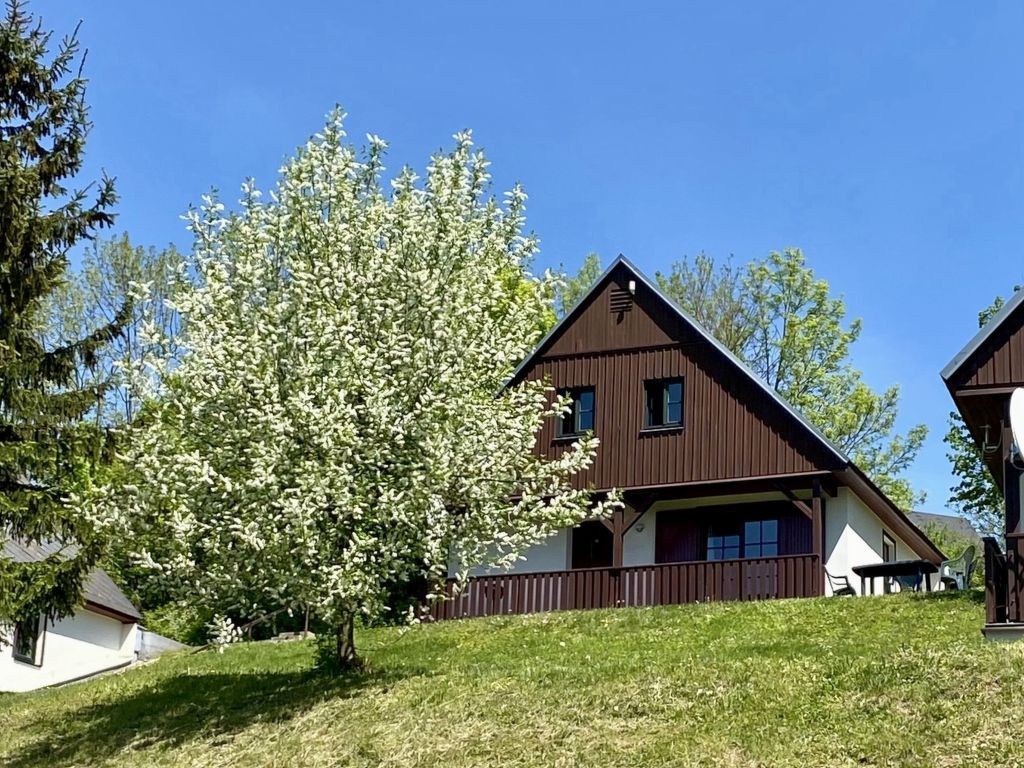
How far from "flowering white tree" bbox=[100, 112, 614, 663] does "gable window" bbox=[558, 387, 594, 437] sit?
882 centimetres

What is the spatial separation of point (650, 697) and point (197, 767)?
4.68 metres

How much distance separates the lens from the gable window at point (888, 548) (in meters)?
28.2

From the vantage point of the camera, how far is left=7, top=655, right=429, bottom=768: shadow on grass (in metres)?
16.0

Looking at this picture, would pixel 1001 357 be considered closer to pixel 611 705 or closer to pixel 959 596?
pixel 959 596

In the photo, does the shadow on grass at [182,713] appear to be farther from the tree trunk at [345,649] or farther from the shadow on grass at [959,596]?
the shadow on grass at [959,596]

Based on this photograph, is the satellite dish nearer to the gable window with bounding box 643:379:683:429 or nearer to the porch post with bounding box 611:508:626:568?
the porch post with bounding box 611:508:626:568

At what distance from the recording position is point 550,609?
24.6 metres

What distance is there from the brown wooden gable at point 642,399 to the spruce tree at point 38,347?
10.3 meters

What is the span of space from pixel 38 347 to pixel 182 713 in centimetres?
516

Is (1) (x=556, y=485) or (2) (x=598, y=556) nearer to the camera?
(1) (x=556, y=485)

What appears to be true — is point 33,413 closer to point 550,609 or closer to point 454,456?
point 454,456

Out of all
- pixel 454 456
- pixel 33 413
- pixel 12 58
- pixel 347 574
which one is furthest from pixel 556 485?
pixel 12 58

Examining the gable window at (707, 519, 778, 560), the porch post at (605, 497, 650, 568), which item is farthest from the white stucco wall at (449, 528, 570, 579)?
the gable window at (707, 519, 778, 560)

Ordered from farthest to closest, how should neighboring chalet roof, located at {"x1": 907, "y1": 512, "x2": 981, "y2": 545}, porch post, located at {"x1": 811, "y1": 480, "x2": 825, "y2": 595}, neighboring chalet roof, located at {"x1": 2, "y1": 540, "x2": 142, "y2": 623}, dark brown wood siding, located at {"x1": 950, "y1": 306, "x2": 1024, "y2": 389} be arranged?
1. neighboring chalet roof, located at {"x1": 907, "y1": 512, "x2": 981, "y2": 545}
2. neighboring chalet roof, located at {"x1": 2, "y1": 540, "x2": 142, "y2": 623}
3. porch post, located at {"x1": 811, "y1": 480, "x2": 825, "y2": 595}
4. dark brown wood siding, located at {"x1": 950, "y1": 306, "x2": 1024, "y2": 389}
